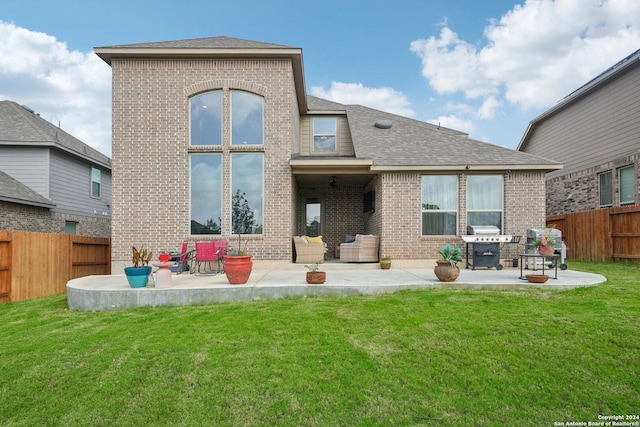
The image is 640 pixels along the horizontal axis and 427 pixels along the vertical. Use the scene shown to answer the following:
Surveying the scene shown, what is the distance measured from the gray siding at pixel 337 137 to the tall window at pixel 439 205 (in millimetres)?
4143

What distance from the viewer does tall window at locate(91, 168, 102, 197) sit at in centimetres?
1700

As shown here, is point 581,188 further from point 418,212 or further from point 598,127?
point 418,212

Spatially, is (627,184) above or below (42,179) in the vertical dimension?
below

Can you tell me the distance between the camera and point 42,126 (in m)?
16.0

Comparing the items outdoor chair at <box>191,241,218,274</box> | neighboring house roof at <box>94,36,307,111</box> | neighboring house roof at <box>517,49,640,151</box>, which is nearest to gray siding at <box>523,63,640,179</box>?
neighboring house roof at <box>517,49,640,151</box>

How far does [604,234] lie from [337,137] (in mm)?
10020

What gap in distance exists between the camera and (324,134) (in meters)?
14.2

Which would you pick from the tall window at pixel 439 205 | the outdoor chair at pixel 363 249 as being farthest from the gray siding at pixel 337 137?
the outdoor chair at pixel 363 249

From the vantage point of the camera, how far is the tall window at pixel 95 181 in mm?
17000

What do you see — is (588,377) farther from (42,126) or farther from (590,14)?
(42,126)

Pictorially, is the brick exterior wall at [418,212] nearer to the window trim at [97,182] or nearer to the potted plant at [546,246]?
the potted plant at [546,246]

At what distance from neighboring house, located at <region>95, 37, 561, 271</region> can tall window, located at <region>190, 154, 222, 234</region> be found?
3cm

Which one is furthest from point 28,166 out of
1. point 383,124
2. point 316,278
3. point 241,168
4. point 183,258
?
point 383,124

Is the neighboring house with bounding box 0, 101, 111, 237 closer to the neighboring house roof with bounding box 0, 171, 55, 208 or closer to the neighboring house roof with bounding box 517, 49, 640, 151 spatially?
the neighboring house roof with bounding box 0, 171, 55, 208
